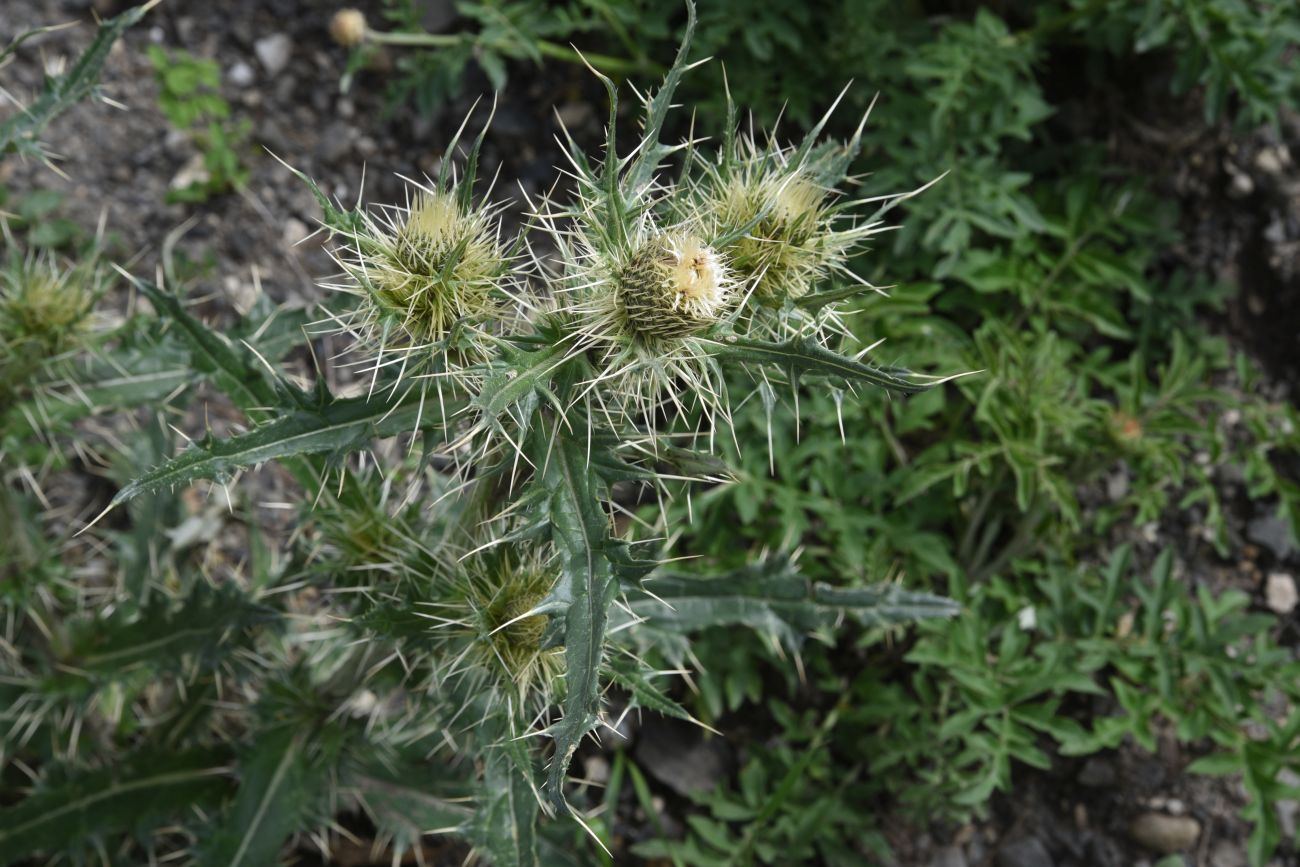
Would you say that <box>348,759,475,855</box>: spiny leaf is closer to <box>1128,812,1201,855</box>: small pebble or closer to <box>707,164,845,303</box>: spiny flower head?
<box>707,164,845,303</box>: spiny flower head

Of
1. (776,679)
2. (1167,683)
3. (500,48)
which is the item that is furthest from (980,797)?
(500,48)

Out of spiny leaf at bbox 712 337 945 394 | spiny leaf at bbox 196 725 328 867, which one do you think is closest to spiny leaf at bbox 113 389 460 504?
spiny leaf at bbox 712 337 945 394

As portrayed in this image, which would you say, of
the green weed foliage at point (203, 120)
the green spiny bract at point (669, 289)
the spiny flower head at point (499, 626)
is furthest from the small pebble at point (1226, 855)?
the green weed foliage at point (203, 120)

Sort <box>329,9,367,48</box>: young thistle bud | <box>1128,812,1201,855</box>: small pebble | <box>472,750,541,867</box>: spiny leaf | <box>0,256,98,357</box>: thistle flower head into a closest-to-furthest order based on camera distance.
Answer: <box>472,750,541,867</box>: spiny leaf
<box>0,256,98,357</box>: thistle flower head
<box>1128,812,1201,855</box>: small pebble
<box>329,9,367,48</box>: young thistle bud

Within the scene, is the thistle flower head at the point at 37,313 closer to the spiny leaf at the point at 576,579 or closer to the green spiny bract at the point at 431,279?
the green spiny bract at the point at 431,279

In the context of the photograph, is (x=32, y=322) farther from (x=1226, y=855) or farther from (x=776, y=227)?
(x=1226, y=855)

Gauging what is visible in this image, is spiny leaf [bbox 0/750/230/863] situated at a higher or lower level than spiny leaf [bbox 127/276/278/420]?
lower

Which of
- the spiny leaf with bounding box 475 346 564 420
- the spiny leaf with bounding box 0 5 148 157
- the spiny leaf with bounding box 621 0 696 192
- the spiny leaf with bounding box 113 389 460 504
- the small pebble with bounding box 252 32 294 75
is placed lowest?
the small pebble with bounding box 252 32 294 75
